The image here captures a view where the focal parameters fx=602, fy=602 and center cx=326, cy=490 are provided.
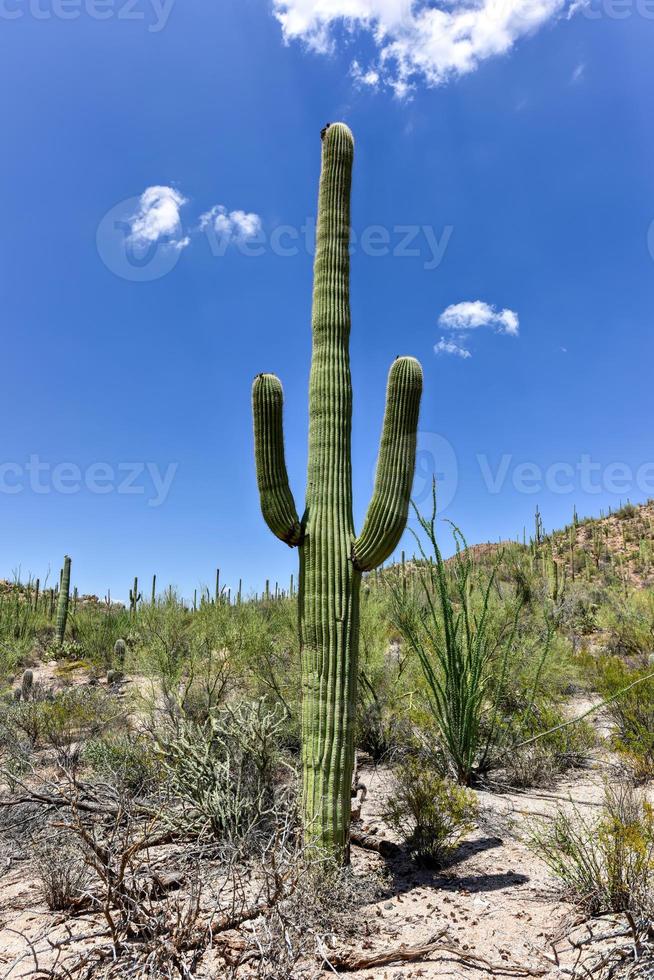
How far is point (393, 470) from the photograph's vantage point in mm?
4934

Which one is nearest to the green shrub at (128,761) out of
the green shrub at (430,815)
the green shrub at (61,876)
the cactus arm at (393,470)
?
the green shrub at (61,876)

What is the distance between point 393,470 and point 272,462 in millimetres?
1004

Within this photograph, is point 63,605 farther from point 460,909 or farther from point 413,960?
point 413,960

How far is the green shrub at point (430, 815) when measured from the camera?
4.88m

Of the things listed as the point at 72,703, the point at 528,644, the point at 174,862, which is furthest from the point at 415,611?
the point at 72,703

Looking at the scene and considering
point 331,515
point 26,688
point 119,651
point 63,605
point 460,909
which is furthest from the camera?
point 63,605

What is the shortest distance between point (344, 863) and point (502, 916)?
44.4 inches

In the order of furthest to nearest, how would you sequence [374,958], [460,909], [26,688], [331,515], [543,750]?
[26,688] → [543,750] → [331,515] → [460,909] → [374,958]

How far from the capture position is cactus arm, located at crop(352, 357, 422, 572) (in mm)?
4777

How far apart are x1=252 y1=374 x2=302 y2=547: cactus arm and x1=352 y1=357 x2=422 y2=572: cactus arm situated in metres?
0.60

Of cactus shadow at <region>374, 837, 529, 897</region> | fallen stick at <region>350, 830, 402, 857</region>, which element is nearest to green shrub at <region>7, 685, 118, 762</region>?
fallen stick at <region>350, 830, 402, 857</region>

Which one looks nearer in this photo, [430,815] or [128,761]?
[430,815]

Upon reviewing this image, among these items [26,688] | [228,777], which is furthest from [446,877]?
[26,688]

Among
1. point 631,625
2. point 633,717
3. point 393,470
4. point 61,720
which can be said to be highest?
point 393,470
